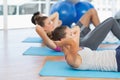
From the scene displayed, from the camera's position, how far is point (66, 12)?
5.06m

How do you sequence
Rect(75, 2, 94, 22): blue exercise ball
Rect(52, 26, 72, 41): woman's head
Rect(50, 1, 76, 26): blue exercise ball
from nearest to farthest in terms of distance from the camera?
Rect(52, 26, 72, 41): woman's head
Rect(50, 1, 76, 26): blue exercise ball
Rect(75, 2, 94, 22): blue exercise ball

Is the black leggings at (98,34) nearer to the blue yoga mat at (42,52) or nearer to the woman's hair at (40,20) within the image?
the blue yoga mat at (42,52)

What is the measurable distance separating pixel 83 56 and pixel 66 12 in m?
2.70

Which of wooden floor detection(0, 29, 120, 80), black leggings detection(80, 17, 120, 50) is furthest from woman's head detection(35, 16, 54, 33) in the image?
black leggings detection(80, 17, 120, 50)

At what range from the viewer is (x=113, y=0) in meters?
7.04

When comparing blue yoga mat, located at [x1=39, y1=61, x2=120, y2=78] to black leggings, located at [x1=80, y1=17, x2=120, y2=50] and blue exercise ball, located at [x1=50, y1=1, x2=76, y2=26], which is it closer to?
black leggings, located at [x1=80, y1=17, x2=120, y2=50]

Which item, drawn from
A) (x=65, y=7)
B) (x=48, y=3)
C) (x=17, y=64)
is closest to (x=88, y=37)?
(x=17, y=64)

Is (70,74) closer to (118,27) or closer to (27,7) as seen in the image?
(118,27)

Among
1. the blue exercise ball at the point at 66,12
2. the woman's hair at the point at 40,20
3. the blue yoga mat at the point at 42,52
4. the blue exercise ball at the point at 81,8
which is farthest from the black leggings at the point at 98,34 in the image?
the blue exercise ball at the point at 81,8

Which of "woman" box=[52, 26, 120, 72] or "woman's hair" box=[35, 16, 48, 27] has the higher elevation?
"woman's hair" box=[35, 16, 48, 27]

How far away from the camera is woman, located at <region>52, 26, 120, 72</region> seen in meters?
2.38

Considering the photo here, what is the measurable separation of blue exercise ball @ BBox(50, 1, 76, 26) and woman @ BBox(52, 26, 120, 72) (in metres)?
2.55

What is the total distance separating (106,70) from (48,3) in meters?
4.49

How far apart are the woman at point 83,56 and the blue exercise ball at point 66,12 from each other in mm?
2551
